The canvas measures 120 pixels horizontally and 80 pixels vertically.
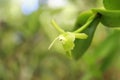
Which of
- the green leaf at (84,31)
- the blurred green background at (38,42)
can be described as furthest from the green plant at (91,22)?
the blurred green background at (38,42)

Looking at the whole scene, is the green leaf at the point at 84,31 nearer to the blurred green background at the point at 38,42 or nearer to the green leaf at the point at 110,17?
the green leaf at the point at 110,17

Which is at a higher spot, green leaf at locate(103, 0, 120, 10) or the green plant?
green leaf at locate(103, 0, 120, 10)

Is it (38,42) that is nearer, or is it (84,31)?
(84,31)

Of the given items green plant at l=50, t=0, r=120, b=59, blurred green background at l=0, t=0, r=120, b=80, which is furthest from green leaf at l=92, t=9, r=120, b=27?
blurred green background at l=0, t=0, r=120, b=80

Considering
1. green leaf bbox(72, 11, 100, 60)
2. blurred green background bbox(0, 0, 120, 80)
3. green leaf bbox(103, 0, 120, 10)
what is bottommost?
blurred green background bbox(0, 0, 120, 80)

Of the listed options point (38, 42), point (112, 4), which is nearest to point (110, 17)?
point (112, 4)

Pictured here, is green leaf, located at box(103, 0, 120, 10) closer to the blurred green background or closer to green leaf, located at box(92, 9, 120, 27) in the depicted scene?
green leaf, located at box(92, 9, 120, 27)

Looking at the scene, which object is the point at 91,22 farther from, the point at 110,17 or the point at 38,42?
the point at 38,42

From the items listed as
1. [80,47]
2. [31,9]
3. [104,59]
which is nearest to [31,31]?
[31,9]
